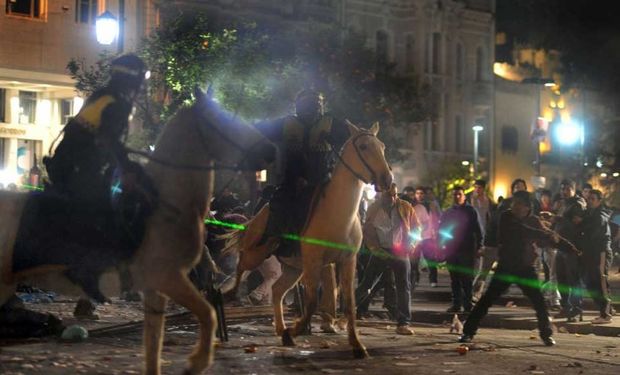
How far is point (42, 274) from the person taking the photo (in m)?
10.2

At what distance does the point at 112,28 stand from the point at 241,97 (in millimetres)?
10623

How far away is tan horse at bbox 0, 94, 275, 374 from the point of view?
988 centimetres

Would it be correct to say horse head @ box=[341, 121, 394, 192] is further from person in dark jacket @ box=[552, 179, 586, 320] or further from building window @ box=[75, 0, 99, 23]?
building window @ box=[75, 0, 99, 23]

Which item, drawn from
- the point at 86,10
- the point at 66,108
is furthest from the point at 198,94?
the point at 86,10

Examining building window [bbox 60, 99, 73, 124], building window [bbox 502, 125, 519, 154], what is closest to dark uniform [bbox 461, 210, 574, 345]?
building window [bbox 60, 99, 73, 124]

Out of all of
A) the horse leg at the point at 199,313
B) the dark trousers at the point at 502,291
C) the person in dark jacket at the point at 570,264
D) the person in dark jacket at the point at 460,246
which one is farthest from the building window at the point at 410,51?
the horse leg at the point at 199,313

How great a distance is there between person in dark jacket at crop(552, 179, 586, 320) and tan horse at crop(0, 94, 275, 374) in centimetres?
1003

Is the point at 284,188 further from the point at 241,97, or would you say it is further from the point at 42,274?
the point at 241,97

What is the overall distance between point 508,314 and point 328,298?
255 inches

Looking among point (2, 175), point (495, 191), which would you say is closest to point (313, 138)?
point (2, 175)

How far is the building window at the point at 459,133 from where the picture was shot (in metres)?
66.2

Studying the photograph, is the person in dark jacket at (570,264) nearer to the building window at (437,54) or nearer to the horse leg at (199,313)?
the horse leg at (199,313)

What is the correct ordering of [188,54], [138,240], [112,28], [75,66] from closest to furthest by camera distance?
[138,240], [112,28], [75,66], [188,54]

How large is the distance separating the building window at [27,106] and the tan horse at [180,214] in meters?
28.1
